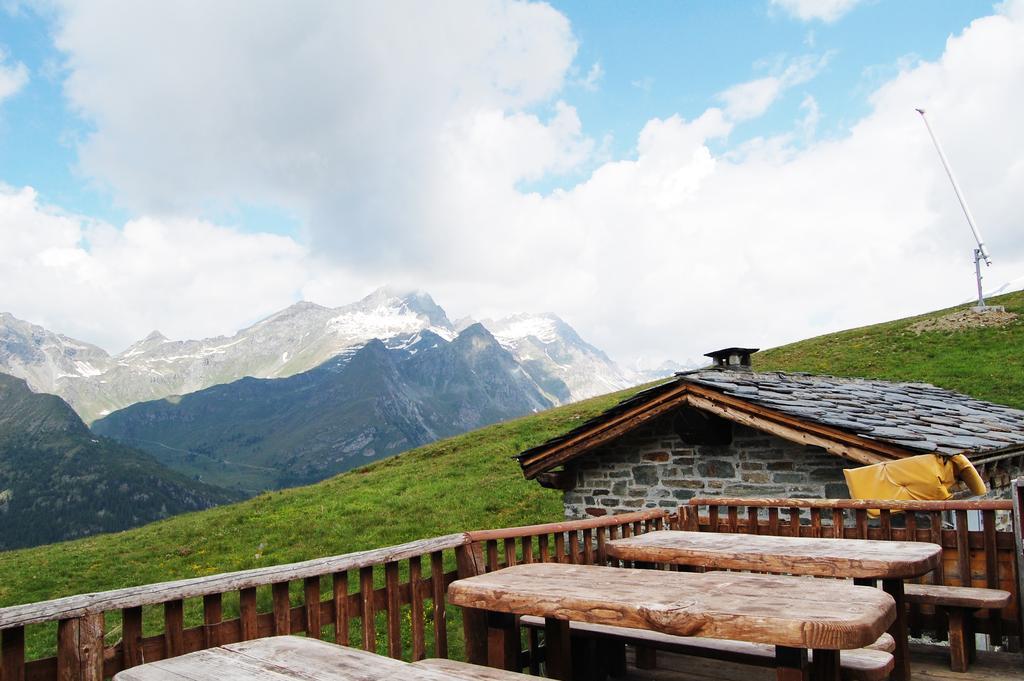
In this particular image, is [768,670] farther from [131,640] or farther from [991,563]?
[131,640]

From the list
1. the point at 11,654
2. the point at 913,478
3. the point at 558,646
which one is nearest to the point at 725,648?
the point at 558,646

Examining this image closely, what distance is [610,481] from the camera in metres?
11.8

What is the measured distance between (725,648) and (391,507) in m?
18.9

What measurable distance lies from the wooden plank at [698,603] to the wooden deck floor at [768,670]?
71.4 inches

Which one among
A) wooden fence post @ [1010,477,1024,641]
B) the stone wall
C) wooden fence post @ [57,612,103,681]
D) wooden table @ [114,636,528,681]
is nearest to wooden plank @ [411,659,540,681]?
wooden table @ [114,636,528,681]

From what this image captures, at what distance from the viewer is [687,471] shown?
11078 millimetres

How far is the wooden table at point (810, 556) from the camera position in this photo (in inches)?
169

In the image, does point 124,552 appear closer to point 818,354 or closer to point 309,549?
point 309,549

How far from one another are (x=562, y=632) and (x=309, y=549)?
15.3m

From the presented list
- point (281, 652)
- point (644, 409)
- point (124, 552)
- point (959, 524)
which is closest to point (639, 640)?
point (281, 652)

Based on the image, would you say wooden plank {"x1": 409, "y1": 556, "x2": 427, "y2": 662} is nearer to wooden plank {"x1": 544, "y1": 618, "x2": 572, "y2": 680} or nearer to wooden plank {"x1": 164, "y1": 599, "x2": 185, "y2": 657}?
wooden plank {"x1": 544, "y1": 618, "x2": 572, "y2": 680}

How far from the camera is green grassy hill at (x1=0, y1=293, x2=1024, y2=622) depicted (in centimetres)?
1842

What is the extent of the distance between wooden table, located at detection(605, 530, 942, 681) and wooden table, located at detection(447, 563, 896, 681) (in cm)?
65

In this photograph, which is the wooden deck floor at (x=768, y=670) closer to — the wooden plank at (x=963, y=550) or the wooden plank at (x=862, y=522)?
the wooden plank at (x=963, y=550)
